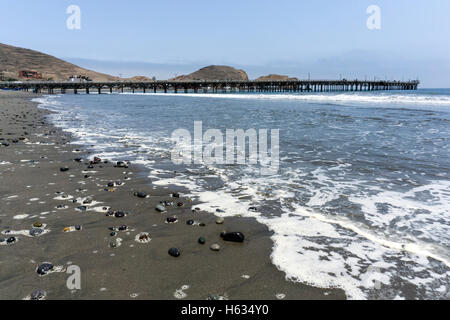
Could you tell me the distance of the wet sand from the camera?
3.07m

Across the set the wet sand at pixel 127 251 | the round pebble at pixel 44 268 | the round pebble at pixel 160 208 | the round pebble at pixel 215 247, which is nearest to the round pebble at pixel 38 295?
the wet sand at pixel 127 251

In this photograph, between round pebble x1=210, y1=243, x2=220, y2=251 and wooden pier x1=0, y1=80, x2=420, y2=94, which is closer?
round pebble x1=210, y1=243, x2=220, y2=251

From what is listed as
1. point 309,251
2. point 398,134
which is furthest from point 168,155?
point 398,134

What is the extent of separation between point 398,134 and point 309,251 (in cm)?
1323

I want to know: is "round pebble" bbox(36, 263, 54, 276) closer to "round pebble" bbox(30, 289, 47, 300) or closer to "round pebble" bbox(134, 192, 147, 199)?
"round pebble" bbox(30, 289, 47, 300)

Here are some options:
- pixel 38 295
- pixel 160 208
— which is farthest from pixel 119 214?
pixel 38 295

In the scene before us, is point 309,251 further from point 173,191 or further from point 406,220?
point 173,191

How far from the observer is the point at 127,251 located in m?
3.86

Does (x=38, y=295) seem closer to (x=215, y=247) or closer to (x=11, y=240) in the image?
(x=11, y=240)

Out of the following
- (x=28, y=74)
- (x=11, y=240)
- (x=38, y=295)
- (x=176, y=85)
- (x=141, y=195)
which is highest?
(x=28, y=74)

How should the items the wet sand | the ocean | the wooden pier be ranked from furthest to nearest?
the wooden pier → the ocean → the wet sand

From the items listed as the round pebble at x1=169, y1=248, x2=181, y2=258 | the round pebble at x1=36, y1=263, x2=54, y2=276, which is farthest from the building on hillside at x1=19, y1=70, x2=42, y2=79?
the round pebble at x1=169, y1=248, x2=181, y2=258
